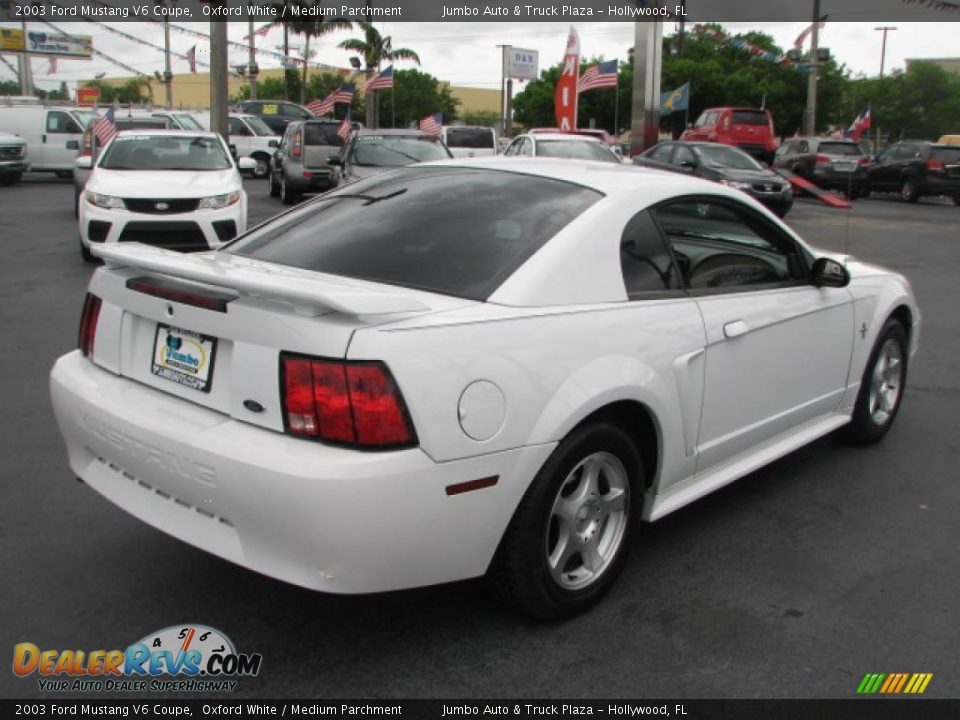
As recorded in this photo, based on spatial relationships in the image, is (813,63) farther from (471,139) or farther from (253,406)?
(253,406)

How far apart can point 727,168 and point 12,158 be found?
58.4ft

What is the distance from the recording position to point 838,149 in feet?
86.9

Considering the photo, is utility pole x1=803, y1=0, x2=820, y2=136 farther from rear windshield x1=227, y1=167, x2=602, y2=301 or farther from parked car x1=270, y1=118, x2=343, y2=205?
rear windshield x1=227, y1=167, x2=602, y2=301

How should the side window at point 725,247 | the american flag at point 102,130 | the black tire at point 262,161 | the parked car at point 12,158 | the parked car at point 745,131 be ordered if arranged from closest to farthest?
the side window at point 725,247 → the american flag at point 102,130 → the parked car at point 12,158 → the parked car at point 745,131 → the black tire at point 262,161

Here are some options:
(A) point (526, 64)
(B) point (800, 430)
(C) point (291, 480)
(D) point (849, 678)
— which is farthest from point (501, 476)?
(A) point (526, 64)

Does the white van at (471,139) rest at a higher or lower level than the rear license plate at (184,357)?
higher

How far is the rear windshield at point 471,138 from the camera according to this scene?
24.2 metres

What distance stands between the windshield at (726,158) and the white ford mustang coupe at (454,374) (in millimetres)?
15265

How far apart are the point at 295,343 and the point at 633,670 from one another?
4.71 feet

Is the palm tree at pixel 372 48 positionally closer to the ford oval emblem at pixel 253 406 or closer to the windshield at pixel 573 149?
the windshield at pixel 573 149

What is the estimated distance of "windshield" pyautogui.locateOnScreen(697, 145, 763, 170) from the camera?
18.9 m

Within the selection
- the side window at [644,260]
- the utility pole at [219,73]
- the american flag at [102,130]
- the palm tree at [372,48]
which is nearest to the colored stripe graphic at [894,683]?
the side window at [644,260]

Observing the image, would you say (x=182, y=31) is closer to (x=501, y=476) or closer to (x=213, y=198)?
(x=213, y=198)

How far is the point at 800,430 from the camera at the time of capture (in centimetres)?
439
